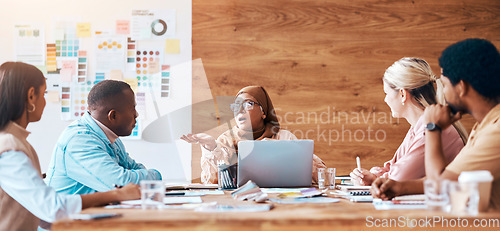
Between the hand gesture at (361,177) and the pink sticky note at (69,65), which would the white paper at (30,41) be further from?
the hand gesture at (361,177)

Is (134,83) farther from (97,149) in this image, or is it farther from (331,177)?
(331,177)

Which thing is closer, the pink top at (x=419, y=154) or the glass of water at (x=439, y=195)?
the glass of water at (x=439, y=195)

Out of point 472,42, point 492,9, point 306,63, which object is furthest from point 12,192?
point 492,9

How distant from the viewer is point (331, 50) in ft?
12.0

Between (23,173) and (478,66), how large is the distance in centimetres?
143

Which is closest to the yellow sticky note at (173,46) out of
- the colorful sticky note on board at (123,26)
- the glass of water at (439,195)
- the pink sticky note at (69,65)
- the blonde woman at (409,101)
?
the colorful sticky note on board at (123,26)

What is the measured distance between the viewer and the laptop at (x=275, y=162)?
224cm

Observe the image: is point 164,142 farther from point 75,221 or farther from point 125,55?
point 75,221

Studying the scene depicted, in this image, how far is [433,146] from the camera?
5.39ft

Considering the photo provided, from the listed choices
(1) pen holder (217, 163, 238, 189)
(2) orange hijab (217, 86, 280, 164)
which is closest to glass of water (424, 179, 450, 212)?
(1) pen holder (217, 163, 238, 189)

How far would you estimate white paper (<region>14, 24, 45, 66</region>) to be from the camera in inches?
140

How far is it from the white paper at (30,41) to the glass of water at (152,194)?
2445 mm

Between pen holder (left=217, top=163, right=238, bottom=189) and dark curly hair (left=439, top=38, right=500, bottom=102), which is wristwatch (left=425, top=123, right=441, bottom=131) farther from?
pen holder (left=217, top=163, right=238, bottom=189)

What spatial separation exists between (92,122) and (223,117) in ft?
4.94
